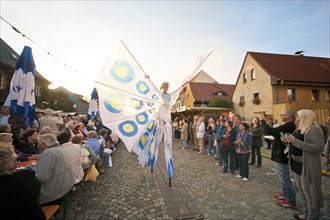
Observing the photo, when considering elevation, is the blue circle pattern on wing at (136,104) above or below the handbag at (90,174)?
above

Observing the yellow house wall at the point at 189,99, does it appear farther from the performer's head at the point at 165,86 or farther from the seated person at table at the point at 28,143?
the seated person at table at the point at 28,143

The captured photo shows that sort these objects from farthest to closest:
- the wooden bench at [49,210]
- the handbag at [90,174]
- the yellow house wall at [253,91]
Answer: the yellow house wall at [253,91], the handbag at [90,174], the wooden bench at [49,210]

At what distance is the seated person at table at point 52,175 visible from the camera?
260 cm

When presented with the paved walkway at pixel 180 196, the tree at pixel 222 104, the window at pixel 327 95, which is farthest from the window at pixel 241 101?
the paved walkway at pixel 180 196

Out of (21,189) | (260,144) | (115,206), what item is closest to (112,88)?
(21,189)

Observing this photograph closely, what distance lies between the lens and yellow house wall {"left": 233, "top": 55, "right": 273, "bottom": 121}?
19.0 metres

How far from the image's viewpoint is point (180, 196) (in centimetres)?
404

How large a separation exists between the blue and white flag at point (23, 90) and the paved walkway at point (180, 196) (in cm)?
249

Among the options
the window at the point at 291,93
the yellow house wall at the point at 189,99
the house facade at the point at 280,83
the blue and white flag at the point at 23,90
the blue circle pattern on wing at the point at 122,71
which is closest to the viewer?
the blue circle pattern on wing at the point at 122,71

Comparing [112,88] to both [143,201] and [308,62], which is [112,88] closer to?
[143,201]

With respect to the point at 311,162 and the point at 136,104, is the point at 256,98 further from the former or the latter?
the point at 136,104

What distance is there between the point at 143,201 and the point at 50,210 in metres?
1.79

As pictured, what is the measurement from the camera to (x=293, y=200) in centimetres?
354

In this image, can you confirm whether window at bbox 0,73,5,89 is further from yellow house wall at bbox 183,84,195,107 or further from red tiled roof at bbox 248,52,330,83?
red tiled roof at bbox 248,52,330,83
